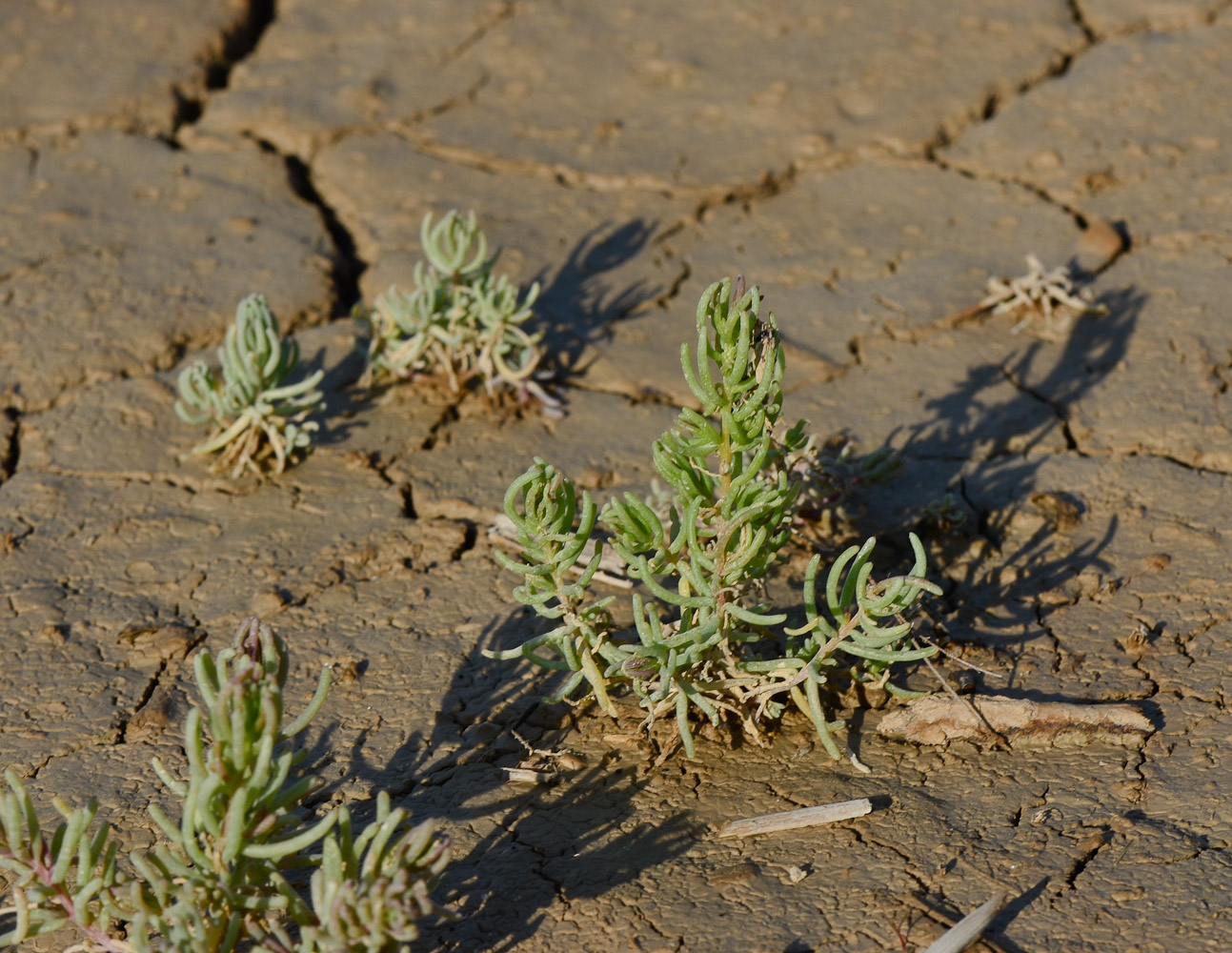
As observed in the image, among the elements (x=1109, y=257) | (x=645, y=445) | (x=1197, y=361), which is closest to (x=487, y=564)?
(x=645, y=445)

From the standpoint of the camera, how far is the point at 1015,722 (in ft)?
8.07

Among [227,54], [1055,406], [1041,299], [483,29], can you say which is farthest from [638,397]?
[227,54]

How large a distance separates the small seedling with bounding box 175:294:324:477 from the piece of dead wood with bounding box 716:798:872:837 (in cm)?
173

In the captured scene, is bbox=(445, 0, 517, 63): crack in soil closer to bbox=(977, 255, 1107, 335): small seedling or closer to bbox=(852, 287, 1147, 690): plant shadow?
bbox=(977, 255, 1107, 335): small seedling

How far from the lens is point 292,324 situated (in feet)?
13.2

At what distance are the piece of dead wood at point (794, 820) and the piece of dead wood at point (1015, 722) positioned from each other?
10.1 inches

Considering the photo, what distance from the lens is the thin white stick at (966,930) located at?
78.3 inches

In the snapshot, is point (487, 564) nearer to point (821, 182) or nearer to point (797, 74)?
point (821, 182)

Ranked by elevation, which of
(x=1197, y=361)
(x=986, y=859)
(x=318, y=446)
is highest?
(x=1197, y=361)

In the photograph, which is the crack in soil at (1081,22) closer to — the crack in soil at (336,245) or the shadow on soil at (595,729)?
the shadow on soil at (595,729)

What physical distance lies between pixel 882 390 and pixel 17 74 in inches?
157

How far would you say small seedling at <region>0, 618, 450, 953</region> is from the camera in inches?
74.1

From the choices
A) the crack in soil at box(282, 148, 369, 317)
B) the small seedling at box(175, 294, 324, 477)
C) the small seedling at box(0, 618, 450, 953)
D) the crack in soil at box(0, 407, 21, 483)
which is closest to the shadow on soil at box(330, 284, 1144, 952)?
the small seedling at box(0, 618, 450, 953)

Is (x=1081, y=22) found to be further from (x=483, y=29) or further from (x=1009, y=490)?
(x=1009, y=490)
